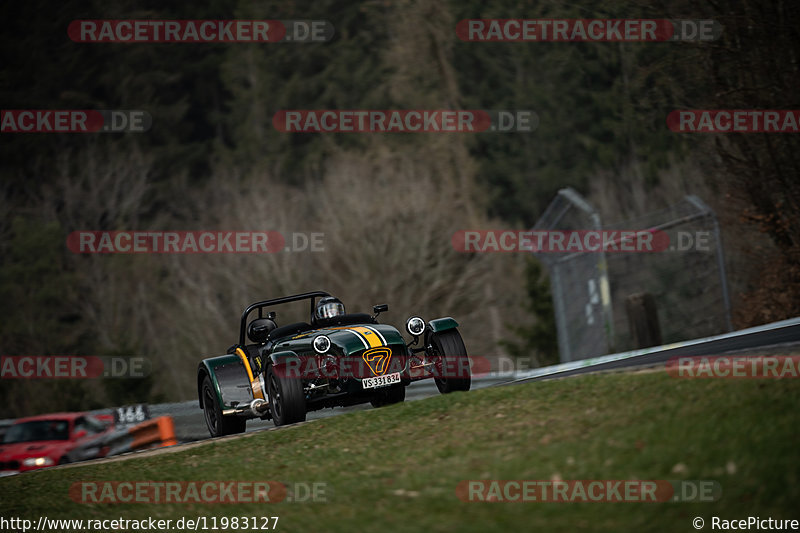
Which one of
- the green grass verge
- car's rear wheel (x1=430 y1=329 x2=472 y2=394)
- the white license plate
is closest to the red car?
the green grass verge

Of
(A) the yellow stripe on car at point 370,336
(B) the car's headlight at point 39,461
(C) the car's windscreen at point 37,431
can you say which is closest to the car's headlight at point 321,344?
(A) the yellow stripe on car at point 370,336

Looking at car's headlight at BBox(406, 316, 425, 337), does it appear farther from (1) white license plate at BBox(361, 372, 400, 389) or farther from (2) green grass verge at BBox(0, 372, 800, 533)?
(2) green grass verge at BBox(0, 372, 800, 533)

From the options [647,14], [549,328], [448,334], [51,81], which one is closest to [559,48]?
[647,14]

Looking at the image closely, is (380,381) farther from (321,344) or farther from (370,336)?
(321,344)

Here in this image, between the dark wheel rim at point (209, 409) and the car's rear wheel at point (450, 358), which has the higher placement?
the car's rear wheel at point (450, 358)

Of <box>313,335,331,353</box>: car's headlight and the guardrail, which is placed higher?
<box>313,335,331,353</box>: car's headlight

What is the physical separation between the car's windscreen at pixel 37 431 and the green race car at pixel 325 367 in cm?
589

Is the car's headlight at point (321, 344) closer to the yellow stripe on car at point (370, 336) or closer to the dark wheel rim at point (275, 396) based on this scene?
the yellow stripe on car at point (370, 336)

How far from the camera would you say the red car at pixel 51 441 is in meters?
17.5

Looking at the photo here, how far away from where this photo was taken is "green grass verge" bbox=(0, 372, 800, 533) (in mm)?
7008

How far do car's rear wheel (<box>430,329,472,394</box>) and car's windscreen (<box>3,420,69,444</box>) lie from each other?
29.3 ft

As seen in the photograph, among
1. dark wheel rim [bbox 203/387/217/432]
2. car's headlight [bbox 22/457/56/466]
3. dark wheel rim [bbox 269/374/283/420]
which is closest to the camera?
dark wheel rim [bbox 269/374/283/420]

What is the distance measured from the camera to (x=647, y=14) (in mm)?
25969

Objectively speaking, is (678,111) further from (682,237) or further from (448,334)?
(448,334)
